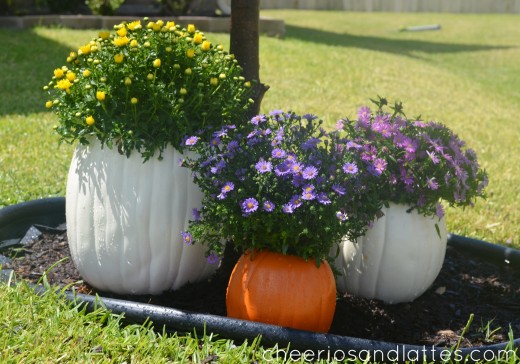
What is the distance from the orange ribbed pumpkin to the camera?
304cm

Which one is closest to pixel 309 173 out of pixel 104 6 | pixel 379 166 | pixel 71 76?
pixel 379 166

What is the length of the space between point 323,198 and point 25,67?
679cm

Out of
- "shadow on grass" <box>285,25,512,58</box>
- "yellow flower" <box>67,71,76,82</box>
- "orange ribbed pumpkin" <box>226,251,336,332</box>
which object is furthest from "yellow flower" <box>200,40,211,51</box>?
"shadow on grass" <box>285,25,512,58</box>

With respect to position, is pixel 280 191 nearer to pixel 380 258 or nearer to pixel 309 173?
pixel 309 173

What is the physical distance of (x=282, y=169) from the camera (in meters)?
3.00

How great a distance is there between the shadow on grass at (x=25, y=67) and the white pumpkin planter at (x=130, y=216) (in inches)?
167

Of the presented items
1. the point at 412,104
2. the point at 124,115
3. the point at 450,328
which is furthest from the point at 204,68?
the point at 412,104

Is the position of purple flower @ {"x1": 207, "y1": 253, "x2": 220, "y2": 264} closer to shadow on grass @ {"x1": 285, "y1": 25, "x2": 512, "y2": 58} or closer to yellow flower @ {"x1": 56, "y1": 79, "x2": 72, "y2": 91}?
yellow flower @ {"x1": 56, "y1": 79, "x2": 72, "y2": 91}

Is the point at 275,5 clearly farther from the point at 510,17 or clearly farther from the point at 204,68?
the point at 204,68

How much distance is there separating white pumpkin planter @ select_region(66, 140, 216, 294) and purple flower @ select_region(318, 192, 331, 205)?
0.59 m

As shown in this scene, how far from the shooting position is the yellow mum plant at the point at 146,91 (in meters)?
3.20

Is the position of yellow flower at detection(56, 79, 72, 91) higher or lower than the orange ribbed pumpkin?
higher

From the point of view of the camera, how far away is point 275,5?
76.3ft

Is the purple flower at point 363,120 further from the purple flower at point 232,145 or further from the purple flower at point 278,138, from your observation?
the purple flower at point 232,145
